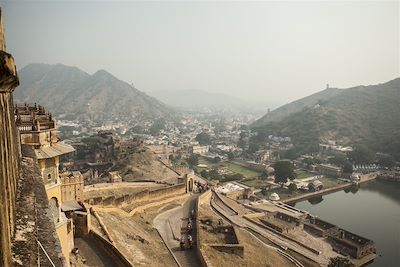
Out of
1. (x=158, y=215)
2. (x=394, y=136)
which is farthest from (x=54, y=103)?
(x=158, y=215)

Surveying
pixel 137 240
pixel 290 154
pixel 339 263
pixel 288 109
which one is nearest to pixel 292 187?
pixel 339 263

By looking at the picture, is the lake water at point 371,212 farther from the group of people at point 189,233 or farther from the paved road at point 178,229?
the paved road at point 178,229

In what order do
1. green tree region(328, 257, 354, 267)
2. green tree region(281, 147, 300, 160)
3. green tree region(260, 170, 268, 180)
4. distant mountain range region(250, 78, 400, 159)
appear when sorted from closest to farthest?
1. green tree region(328, 257, 354, 267)
2. green tree region(260, 170, 268, 180)
3. green tree region(281, 147, 300, 160)
4. distant mountain range region(250, 78, 400, 159)

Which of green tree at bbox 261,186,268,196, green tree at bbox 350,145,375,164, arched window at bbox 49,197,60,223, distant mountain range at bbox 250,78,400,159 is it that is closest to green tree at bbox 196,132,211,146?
distant mountain range at bbox 250,78,400,159

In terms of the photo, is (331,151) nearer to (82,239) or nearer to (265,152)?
(265,152)

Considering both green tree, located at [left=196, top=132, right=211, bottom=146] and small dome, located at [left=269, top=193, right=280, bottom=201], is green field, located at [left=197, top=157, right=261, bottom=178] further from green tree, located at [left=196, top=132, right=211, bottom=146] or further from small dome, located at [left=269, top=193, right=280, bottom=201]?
green tree, located at [left=196, top=132, right=211, bottom=146]

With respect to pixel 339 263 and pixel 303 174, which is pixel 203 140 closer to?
pixel 303 174
